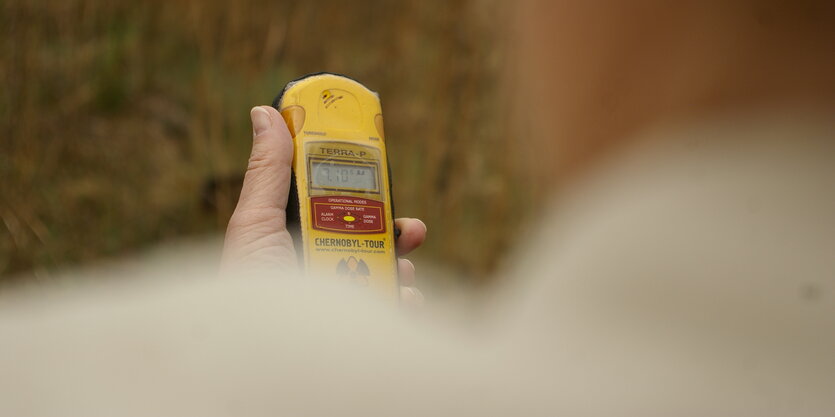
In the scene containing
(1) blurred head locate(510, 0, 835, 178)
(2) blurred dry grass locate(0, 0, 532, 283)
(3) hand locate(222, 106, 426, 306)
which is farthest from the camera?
(2) blurred dry grass locate(0, 0, 532, 283)

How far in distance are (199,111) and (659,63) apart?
70 centimetres

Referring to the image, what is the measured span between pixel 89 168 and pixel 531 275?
2.25 feet

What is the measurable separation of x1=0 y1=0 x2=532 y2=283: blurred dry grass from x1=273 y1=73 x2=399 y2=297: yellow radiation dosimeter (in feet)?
1.87

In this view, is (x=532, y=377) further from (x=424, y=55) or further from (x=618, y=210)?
(x=424, y=55)

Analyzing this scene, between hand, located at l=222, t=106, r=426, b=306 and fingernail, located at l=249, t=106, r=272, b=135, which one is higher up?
fingernail, located at l=249, t=106, r=272, b=135

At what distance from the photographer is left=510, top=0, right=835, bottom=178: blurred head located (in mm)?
926

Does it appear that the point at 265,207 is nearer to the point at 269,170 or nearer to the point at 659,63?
the point at 269,170

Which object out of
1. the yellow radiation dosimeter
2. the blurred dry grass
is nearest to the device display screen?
the yellow radiation dosimeter

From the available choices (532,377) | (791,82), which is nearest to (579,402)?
(532,377)

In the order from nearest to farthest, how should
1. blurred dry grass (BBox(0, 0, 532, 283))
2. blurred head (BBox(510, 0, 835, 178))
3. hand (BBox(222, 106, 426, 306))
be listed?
hand (BBox(222, 106, 426, 306)) → blurred head (BBox(510, 0, 835, 178)) → blurred dry grass (BBox(0, 0, 532, 283))

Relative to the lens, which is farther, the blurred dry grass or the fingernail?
the blurred dry grass

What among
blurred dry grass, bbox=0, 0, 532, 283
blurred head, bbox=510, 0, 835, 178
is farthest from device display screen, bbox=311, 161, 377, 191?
blurred dry grass, bbox=0, 0, 532, 283

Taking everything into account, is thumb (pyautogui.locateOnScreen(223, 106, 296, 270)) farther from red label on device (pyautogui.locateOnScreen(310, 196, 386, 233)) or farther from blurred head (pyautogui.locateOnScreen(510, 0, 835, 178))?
blurred head (pyautogui.locateOnScreen(510, 0, 835, 178))

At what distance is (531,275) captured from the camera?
4.51ft
